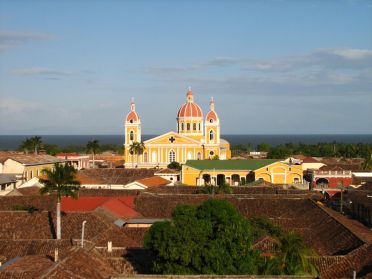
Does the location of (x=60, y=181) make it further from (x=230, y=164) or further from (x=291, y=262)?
(x=230, y=164)

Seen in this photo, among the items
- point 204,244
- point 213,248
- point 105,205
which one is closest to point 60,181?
point 105,205

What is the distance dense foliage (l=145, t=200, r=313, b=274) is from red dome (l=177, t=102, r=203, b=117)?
58.7 metres

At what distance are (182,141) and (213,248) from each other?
A: 5743cm

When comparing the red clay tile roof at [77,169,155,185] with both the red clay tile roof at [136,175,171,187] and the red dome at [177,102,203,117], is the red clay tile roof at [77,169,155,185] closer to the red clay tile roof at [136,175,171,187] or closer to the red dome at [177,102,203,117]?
the red clay tile roof at [136,175,171,187]

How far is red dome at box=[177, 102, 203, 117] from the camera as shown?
8281 cm

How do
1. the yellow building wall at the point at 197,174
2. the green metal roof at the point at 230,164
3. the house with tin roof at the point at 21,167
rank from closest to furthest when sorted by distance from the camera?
the house with tin roof at the point at 21,167 < the yellow building wall at the point at 197,174 < the green metal roof at the point at 230,164

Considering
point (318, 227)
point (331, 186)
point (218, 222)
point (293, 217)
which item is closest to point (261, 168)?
point (331, 186)

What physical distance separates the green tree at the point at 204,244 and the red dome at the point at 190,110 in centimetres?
5874

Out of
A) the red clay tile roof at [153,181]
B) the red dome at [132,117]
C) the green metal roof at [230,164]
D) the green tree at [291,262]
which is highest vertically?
the red dome at [132,117]

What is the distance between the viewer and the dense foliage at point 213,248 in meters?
23.0

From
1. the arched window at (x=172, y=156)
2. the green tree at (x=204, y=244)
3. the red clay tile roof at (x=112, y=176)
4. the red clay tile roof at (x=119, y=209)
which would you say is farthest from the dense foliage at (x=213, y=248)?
the arched window at (x=172, y=156)

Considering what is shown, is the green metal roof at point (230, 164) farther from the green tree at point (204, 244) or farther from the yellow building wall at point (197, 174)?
the green tree at point (204, 244)

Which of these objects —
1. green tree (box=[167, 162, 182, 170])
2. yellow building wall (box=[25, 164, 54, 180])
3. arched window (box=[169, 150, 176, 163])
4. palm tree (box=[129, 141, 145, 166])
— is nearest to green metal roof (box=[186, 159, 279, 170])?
green tree (box=[167, 162, 182, 170])

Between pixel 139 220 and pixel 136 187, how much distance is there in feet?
61.4
